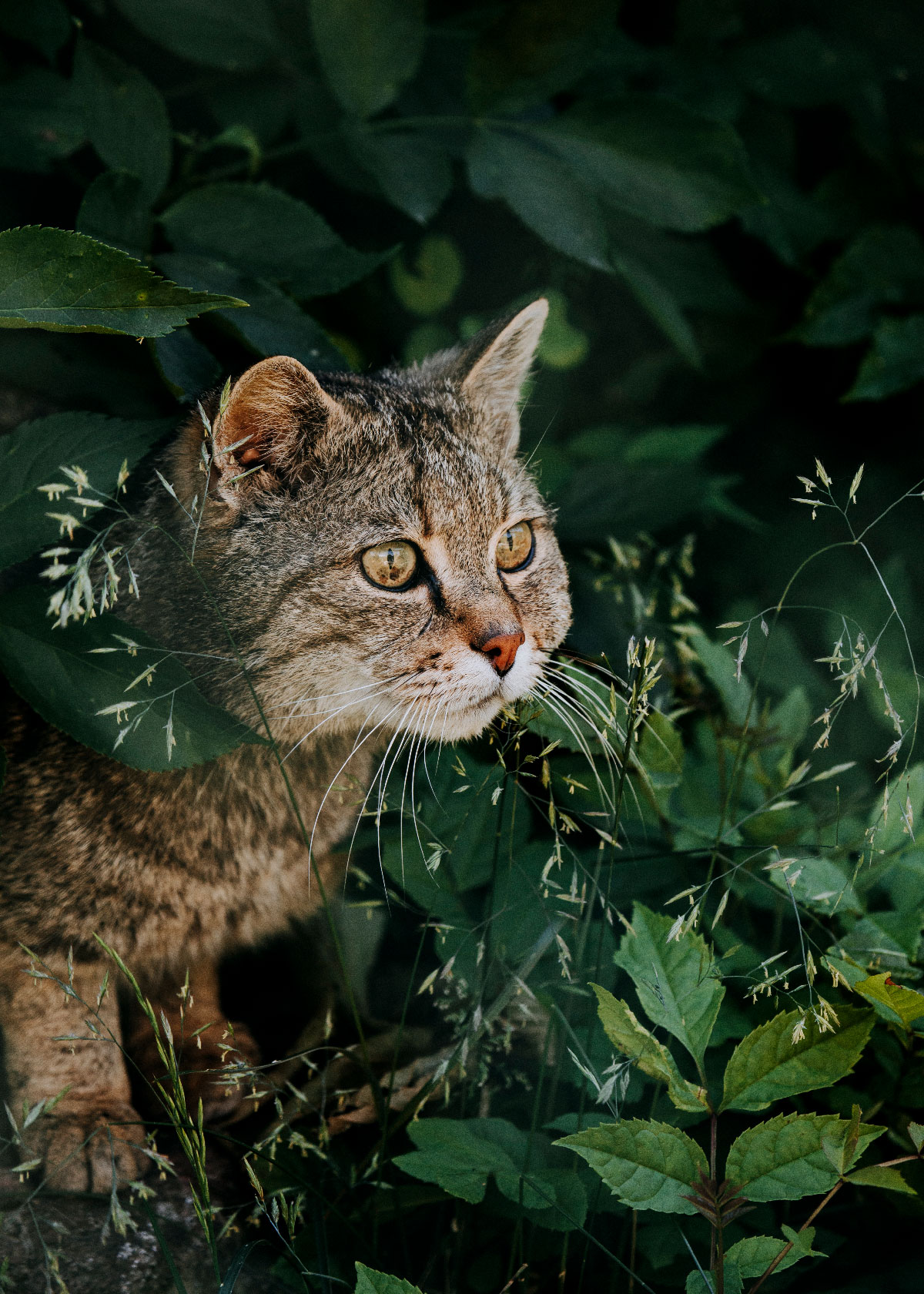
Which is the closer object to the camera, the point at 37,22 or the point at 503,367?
the point at 503,367

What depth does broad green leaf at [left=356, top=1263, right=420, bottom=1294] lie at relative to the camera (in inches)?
45.4

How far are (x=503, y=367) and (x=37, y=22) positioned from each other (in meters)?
1.28

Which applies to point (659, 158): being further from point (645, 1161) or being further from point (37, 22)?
point (645, 1161)

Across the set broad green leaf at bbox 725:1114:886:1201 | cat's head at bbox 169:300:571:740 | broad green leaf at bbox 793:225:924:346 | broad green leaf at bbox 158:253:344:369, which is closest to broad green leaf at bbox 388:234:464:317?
broad green leaf at bbox 158:253:344:369

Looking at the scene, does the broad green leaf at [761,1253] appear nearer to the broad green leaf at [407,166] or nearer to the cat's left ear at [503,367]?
the cat's left ear at [503,367]

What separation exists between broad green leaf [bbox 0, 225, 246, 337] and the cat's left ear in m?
0.77

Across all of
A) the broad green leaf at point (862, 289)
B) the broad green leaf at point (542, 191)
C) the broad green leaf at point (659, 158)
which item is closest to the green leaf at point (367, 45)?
the broad green leaf at point (542, 191)

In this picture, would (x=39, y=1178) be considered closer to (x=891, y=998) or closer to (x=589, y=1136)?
(x=589, y=1136)

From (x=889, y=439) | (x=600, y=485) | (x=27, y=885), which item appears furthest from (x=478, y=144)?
(x=27, y=885)

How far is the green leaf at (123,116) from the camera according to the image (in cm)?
194

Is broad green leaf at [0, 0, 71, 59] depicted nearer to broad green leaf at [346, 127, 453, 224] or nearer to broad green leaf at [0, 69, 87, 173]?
broad green leaf at [0, 69, 87, 173]

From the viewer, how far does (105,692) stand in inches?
57.9

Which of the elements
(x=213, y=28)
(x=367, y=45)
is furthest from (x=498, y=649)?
(x=213, y=28)

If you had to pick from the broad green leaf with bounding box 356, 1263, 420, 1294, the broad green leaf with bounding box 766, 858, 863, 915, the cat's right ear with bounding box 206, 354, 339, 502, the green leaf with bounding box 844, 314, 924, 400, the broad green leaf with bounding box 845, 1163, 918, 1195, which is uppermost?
the cat's right ear with bounding box 206, 354, 339, 502
